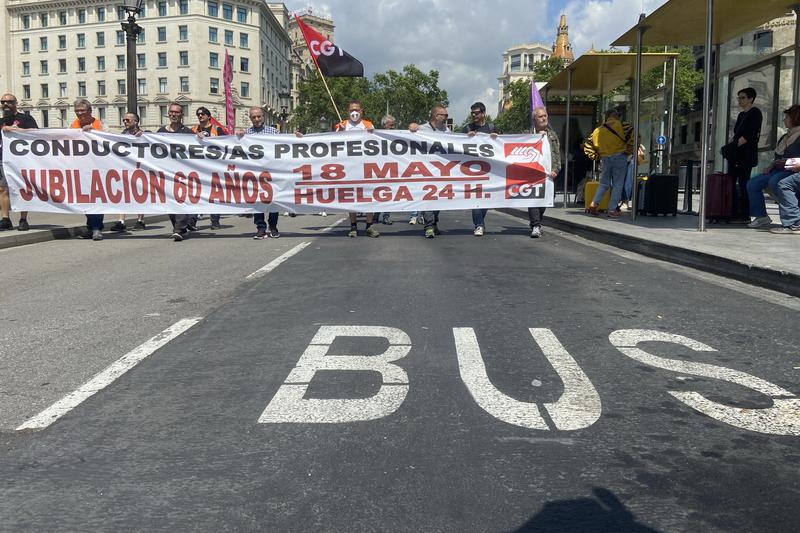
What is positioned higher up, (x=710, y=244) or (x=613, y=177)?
(x=613, y=177)

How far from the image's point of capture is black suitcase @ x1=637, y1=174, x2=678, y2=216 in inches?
520

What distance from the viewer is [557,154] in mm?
11547

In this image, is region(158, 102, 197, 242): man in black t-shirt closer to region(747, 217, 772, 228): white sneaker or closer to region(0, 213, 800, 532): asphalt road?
region(0, 213, 800, 532): asphalt road

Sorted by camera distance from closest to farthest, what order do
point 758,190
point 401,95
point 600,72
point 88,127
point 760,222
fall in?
point 758,190
point 760,222
point 88,127
point 600,72
point 401,95

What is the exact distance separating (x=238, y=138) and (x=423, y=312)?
704cm

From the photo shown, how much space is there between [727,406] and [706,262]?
15.9 feet

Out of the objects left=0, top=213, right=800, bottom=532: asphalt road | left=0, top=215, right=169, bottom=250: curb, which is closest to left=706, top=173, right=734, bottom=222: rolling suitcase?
left=0, top=213, right=800, bottom=532: asphalt road

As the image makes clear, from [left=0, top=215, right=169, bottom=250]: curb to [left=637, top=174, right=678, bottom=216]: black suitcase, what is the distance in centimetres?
984

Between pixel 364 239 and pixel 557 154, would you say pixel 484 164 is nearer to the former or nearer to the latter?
pixel 557 154

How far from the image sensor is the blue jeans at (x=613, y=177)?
12922mm

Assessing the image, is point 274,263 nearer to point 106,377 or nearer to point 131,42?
point 106,377

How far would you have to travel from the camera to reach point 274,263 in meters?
8.09

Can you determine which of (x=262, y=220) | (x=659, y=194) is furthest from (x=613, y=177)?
(x=262, y=220)

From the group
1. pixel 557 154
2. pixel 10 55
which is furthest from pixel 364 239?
pixel 10 55
